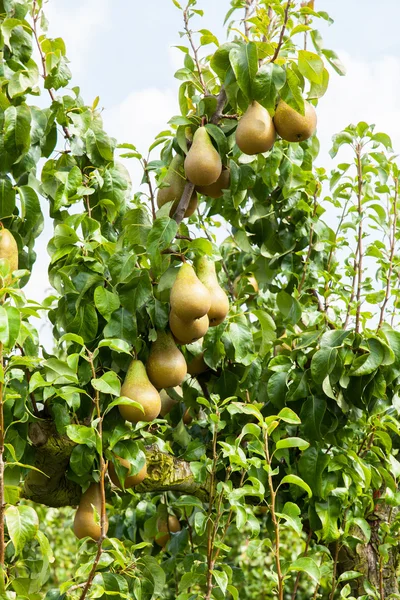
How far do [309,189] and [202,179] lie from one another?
0.81 metres

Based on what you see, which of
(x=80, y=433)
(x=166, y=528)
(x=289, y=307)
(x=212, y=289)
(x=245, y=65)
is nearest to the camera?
(x=80, y=433)

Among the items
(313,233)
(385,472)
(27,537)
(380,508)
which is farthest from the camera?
(380,508)

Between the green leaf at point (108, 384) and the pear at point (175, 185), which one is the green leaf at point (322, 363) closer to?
the pear at point (175, 185)

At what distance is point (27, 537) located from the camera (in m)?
1.22

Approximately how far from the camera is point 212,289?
1.62m

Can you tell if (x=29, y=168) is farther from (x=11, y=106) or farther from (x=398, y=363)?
(x=398, y=363)

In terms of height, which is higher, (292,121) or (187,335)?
(292,121)

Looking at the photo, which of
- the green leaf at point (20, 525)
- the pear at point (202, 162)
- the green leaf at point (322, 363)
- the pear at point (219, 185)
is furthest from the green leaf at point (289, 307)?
the green leaf at point (20, 525)

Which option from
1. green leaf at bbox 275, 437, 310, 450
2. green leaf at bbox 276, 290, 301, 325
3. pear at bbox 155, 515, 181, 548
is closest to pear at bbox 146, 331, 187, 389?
green leaf at bbox 275, 437, 310, 450

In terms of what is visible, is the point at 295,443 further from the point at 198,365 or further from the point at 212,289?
the point at 198,365

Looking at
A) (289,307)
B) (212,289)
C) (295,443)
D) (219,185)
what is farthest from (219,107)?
(295,443)

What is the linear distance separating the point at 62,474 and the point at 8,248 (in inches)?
24.6

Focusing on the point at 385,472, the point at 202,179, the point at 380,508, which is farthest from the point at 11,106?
the point at 380,508

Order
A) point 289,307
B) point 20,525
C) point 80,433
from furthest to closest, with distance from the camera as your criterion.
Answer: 1. point 289,307
2. point 80,433
3. point 20,525
